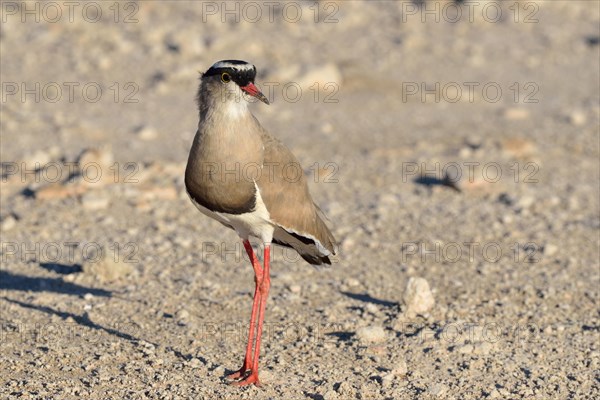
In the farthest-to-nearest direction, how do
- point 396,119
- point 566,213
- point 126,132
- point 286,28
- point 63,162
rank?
point 286,28 < point 396,119 < point 126,132 < point 63,162 < point 566,213

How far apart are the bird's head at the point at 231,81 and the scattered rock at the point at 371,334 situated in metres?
1.77

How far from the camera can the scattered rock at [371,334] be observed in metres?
6.62

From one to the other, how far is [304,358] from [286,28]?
33.2 feet

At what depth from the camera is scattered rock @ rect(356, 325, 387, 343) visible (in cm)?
662

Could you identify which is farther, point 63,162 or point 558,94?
point 558,94

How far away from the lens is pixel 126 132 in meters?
11.7

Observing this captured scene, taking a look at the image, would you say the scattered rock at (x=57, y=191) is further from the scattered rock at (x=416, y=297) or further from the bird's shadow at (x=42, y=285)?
the scattered rock at (x=416, y=297)

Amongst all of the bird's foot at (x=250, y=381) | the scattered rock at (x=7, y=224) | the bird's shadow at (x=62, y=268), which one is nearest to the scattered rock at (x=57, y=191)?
the scattered rock at (x=7, y=224)

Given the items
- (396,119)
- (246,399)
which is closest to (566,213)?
(396,119)

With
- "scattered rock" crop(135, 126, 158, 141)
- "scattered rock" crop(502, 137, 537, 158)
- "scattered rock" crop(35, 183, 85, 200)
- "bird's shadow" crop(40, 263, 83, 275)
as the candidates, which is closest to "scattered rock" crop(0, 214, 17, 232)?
"scattered rock" crop(35, 183, 85, 200)

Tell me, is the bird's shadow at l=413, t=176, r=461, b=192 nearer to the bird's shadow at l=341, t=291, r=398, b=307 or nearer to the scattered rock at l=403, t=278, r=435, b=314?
the bird's shadow at l=341, t=291, r=398, b=307

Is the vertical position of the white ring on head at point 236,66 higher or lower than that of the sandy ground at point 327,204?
higher

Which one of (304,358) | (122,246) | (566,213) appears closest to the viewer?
(304,358)

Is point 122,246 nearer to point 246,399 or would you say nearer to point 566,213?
point 246,399
